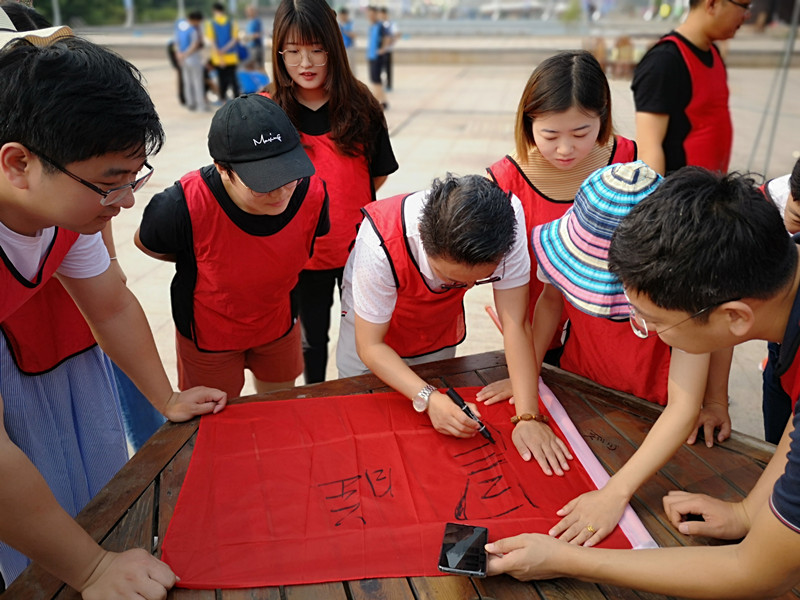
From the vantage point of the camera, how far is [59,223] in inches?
45.9

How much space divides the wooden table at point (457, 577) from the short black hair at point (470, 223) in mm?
487

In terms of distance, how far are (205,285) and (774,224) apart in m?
1.42

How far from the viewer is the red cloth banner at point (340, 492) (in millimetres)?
1192

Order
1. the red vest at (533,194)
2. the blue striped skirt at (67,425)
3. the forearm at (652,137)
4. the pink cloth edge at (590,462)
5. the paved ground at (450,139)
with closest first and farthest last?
1. the pink cloth edge at (590,462)
2. the blue striped skirt at (67,425)
3. the red vest at (533,194)
4. the forearm at (652,137)
5. the paved ground at (450,139)

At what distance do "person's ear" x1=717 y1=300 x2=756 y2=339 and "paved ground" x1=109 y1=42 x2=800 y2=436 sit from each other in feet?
5.82

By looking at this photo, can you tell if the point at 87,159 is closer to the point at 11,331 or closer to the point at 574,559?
the point at 11,331

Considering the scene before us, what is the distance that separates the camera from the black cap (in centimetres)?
161

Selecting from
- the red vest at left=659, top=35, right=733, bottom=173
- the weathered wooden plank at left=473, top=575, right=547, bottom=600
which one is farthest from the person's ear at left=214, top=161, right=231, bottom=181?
the red vest at left=659, top=35, right=733, bottom=173

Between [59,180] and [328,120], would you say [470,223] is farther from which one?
[328,120]

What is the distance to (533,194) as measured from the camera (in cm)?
192

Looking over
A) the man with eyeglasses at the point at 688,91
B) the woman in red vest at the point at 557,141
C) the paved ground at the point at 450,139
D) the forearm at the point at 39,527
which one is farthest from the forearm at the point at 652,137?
the forearm at the point at 39,527

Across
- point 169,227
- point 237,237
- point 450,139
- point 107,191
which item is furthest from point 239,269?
point 450,139

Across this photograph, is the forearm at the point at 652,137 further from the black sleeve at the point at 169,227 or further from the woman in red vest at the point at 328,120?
the black sleeve at the point at 169,227

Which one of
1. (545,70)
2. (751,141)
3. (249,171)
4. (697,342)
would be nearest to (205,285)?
(249,171)
